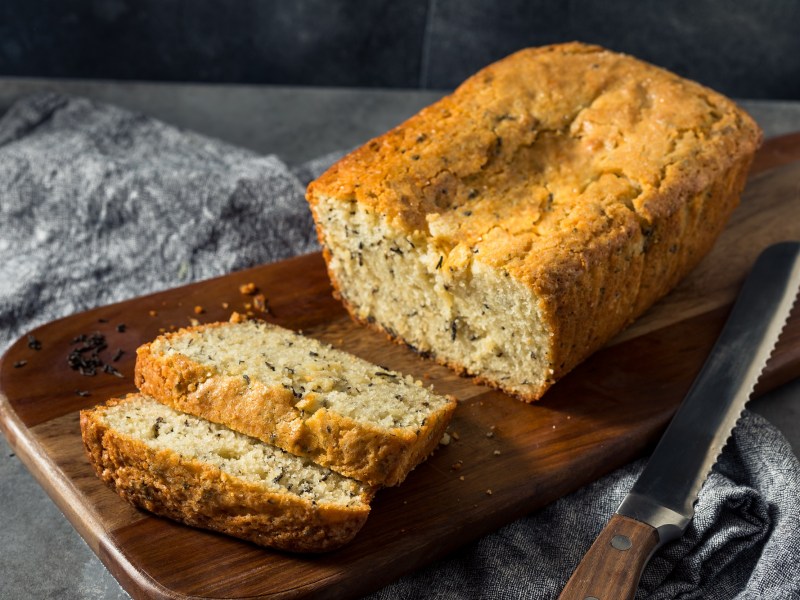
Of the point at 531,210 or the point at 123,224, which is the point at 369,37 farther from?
the point at 531,210

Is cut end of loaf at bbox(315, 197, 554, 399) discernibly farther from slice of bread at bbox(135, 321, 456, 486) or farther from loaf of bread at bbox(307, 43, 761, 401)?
slice of bread at bbox(135, 321, 456, 486)

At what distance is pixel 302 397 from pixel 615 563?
1.04 m

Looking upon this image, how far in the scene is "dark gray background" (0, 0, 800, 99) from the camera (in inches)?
246

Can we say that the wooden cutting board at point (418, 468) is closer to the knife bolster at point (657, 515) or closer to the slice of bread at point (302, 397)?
the slice of bread at point (302, 397)

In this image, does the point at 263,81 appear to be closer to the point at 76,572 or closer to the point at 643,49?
the point at 643,49

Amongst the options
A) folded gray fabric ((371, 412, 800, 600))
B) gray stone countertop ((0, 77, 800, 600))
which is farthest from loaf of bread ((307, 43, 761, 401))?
gray stone countertop ((0, 77, 800, 600))

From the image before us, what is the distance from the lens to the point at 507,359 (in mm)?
3605

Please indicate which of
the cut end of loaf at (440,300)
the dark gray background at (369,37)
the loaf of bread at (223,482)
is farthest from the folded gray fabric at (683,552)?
the dark gray background at (369,37)

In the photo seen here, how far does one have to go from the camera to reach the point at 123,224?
475cm

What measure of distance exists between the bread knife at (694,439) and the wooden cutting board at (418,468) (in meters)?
0.12

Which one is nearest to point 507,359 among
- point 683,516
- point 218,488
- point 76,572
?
point 683,516

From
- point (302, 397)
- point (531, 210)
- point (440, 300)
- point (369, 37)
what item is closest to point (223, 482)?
point (302, 397)

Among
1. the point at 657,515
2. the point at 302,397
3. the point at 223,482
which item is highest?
the point at 302,397

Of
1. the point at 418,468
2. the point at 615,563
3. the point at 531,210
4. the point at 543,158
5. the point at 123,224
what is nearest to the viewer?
the point at 615,563
